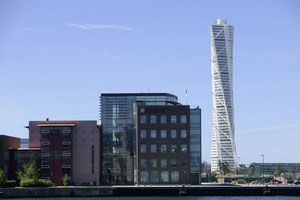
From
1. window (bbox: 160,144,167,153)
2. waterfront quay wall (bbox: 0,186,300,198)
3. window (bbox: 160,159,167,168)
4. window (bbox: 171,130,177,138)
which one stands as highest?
window (bbox: 171,130,177,138)

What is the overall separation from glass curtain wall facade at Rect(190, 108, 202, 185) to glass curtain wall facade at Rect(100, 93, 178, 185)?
445 inches

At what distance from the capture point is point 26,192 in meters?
106

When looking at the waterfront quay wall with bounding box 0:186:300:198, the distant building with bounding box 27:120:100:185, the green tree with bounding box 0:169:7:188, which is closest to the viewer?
the waterfront quay wall with bounding box 0:186:300:198

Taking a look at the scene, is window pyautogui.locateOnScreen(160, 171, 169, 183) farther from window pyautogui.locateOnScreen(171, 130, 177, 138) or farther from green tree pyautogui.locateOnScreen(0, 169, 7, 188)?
green tree pyautogui.locateOnScreen(0, 169, 7, 188)

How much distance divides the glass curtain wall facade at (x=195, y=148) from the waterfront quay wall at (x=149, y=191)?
423 inches

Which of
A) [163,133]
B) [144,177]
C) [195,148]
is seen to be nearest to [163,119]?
[163,133]

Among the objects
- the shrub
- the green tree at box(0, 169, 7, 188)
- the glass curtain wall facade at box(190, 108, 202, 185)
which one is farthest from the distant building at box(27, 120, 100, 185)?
the glass curtain wall facade at box(190, 108, 202, 185)

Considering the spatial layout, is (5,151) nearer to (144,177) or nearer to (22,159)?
(22,159)

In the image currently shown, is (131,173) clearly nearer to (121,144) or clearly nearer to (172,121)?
(121,144)

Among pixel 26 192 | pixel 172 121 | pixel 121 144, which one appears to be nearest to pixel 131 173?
pixel 121 144

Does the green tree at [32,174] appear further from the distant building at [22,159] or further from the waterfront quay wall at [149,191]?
the distant building at [22,159]

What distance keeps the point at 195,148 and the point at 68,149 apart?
24.9 meters

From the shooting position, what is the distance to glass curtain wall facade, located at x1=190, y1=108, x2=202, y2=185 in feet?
389

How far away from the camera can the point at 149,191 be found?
107 m
